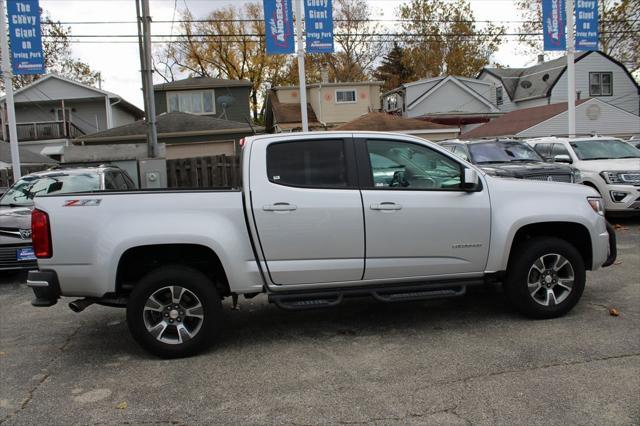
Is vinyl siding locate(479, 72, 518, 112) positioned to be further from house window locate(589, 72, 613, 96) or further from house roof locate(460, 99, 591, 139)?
house roof locate(460, 99, 591, 139)

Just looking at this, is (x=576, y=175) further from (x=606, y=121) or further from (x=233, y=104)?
(x=233, y=104)

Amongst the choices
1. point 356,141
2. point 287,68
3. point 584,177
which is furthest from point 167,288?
point 287,68

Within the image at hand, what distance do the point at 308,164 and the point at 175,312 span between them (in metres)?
1.76

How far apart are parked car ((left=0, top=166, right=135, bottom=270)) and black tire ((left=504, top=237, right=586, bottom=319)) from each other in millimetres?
6105

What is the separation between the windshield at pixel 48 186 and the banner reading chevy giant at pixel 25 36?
226 inches

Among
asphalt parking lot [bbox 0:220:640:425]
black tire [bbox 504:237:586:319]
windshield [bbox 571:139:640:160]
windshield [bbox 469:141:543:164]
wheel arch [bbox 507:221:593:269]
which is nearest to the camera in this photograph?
asphalt parking lot [bbox 0:220:640:425]

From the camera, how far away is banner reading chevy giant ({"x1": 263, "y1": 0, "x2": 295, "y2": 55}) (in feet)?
52.6

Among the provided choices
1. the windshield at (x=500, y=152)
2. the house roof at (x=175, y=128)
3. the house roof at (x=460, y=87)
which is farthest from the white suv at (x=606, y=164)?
the house roof at (x=460, y=87)

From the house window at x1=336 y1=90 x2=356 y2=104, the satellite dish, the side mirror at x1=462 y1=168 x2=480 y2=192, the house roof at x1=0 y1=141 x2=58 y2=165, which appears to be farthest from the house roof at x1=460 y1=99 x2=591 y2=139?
the side mirror at x1=462 y1=168 x2=480 y2=192

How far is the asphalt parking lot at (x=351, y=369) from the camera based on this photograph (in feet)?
12.1

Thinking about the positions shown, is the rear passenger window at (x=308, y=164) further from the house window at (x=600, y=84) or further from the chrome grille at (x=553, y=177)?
the house window at (x=600, y=84)

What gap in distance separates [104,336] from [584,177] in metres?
9.82

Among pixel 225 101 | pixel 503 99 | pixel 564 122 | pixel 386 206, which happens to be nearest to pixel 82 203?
pixel 386 206

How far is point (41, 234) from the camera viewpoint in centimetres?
450
